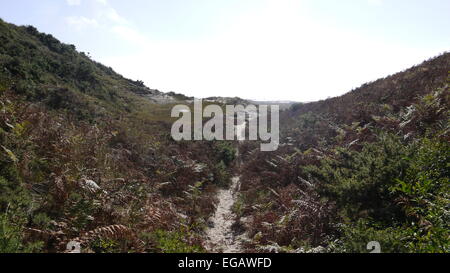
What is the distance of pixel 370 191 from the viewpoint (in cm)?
561

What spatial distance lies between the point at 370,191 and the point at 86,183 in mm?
6320

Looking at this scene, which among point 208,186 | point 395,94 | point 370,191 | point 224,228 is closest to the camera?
point 370,191

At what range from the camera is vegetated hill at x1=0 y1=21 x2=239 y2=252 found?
→ 5.05 meters

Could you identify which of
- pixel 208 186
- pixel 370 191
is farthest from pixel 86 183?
pixel 370 191

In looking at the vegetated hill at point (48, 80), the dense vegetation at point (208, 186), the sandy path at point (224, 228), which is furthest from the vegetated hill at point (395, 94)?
the vegetated hill at point (48, 80)

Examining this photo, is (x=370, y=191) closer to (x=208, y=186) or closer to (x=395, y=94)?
(x=208, y=186)

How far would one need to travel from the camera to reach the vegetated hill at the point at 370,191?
4.43 m

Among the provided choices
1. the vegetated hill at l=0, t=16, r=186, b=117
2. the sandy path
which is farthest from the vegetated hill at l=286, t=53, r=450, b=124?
the vegetated hill at l=0, t=16, r=186, b=117

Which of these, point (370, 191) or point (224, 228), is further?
point (224, 228)

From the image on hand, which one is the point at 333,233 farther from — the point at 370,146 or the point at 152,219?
the point at 152,219

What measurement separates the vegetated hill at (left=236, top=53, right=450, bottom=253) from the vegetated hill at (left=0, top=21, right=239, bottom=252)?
6.83 feet

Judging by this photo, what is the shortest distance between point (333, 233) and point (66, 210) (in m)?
5.62
